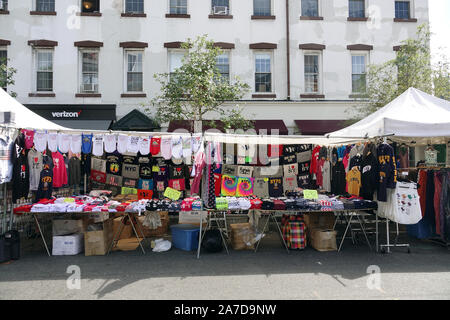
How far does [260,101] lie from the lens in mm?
13570

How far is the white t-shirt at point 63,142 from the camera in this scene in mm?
6645

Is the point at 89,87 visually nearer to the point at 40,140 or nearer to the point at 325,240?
the point at 40,140

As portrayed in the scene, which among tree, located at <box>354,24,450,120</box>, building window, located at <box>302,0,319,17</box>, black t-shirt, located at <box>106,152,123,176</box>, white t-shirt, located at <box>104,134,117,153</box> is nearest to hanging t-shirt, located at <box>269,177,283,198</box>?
white t-shirt, located at <box>104,134,117,153</box>

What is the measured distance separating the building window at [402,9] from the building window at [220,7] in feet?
26.5

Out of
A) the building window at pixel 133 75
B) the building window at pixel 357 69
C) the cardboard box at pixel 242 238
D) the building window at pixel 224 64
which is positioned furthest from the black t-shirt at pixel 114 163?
the building window at pixel 357 69

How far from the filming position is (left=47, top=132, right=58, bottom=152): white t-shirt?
21.4ft

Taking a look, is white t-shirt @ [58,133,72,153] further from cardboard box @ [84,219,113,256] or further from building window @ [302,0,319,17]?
building window @ [302,0,319,17]

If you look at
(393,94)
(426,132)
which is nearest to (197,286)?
(426,132)

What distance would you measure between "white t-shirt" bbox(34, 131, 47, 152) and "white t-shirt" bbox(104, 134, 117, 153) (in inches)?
48.4

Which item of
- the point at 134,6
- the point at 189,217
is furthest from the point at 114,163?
the point at 134,6

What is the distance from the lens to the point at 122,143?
267 inches

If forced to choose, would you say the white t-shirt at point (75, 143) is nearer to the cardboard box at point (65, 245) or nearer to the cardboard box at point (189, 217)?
the cardboard box at point (65, 245)
